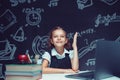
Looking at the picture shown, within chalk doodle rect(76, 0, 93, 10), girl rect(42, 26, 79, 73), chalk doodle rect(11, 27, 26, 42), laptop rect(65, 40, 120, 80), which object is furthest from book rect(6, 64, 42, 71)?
chalk doodle rect(76, 0, 93, 10)

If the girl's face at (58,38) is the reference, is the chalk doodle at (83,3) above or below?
above

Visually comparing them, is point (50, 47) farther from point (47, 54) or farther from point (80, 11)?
point (80, 11)

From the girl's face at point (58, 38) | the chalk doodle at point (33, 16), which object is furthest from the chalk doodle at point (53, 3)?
the girl's face at point (58, 38)

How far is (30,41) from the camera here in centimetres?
260

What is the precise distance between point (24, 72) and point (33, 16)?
3.77 feet

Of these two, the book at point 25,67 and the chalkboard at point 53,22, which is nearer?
the book at point 25,67

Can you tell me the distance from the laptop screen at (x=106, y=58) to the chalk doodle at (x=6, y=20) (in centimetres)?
134

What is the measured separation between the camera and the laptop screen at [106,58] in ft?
4.59

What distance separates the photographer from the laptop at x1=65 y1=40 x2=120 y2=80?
55.1 inches

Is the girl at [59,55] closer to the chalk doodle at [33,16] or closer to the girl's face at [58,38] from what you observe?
the girl's face at [58,38]

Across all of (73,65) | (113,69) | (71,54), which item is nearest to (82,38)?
(71,54)

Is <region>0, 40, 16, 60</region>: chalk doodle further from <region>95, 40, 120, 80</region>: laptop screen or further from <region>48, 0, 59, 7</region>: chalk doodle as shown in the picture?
<region>95, 40, 120, 80</region>: laptop screen

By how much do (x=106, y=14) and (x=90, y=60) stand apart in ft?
1.62

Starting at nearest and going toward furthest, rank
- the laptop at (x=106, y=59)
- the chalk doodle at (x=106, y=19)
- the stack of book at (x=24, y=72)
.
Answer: the laptop at (x=106, y=59), the stack of book at (x=24, y=72), the chalk doodle at (x=106, y=19)
